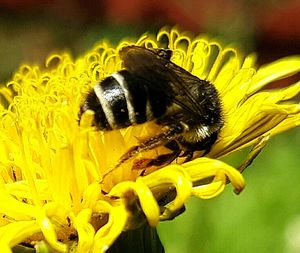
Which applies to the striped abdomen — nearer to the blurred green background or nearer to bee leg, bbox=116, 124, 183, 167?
bee leg, bbox=116, 124, 183, 167

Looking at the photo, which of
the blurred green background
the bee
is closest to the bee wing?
the bee

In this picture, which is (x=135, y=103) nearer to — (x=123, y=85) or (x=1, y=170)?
(x=123, y=85)

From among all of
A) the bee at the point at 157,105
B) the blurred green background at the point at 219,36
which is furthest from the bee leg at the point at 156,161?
the blurred green background at the point at 219,36

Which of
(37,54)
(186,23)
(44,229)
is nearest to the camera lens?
(44,229)

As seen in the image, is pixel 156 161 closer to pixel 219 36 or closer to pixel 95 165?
pixel 95 165

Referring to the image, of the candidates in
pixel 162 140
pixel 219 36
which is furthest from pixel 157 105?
pixel 219 36

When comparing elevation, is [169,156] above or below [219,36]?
above

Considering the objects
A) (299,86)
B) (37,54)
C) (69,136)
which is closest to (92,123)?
(69,136)
